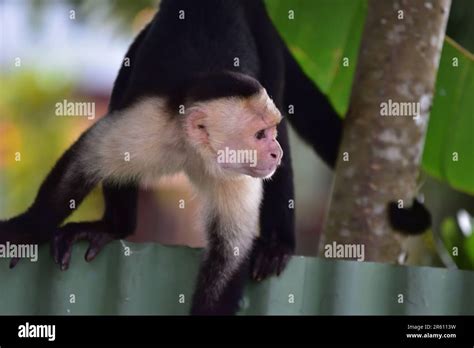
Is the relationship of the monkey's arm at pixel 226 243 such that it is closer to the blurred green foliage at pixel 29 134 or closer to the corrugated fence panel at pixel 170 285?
the corrugated fence panel at pixel 170 285

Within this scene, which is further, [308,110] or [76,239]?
[308,110]

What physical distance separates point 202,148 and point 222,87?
0.74 feet

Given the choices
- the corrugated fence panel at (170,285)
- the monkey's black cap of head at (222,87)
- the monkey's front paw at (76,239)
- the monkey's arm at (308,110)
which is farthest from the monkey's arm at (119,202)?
the monkey's arm at (308,110)

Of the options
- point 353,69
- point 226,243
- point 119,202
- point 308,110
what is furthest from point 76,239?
point 353,69

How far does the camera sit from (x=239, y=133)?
2736 mm

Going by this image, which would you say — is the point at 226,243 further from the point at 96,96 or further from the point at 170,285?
the point at 96,96

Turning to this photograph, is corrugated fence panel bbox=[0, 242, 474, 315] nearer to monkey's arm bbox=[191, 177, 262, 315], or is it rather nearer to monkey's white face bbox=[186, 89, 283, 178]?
monkey's arm bbox=[191, 177, 262, 315]

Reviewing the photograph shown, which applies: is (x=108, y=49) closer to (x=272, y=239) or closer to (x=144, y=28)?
(x=144, y=28)

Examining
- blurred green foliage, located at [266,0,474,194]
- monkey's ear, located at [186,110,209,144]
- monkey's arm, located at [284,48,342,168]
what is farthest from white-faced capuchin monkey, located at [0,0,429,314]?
blurred green foliage, located at [266,0,474,194]

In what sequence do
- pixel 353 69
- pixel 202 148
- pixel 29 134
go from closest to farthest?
1. pixel 202 148
2. pixel 29 134
3. pixel 353 69

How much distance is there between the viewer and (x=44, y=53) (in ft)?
10.2

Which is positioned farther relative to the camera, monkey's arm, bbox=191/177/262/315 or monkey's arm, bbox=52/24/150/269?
monkey's arm, bbox=52/24/150/269

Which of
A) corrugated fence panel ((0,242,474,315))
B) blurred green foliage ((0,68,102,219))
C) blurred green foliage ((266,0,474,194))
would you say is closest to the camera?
corrugated fence panel ((0,242,474,315))

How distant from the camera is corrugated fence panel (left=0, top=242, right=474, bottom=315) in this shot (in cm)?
266
